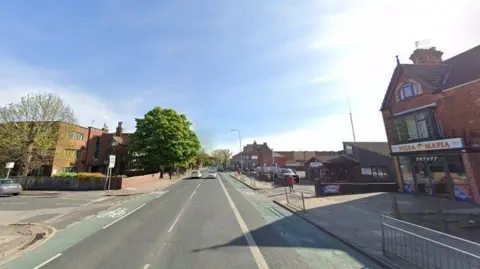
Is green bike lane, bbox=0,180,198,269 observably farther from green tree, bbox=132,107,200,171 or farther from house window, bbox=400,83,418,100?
green tree, bbox=132,107,200,171

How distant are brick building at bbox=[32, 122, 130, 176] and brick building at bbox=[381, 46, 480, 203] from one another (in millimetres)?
31272

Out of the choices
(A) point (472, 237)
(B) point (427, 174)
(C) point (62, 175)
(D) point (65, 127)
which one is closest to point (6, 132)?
(D) point (65, 127)

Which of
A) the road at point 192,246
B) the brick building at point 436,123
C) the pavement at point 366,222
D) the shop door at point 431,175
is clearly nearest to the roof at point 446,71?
the brick building at point 436,123

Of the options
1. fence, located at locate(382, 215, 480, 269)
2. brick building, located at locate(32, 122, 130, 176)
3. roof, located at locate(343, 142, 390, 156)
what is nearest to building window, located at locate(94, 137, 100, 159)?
brick building, located at locate(32, 122, 130, 176)

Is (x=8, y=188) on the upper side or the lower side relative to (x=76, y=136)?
lower

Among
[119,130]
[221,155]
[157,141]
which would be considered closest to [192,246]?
[157,141]

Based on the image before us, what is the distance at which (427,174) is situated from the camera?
20.1 m

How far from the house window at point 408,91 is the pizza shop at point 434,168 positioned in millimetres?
4385

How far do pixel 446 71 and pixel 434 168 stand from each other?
8.47m

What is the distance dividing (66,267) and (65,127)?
34.4 meters

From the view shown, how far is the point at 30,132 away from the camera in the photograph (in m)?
30.5

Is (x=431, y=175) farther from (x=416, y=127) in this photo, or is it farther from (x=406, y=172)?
(x=416, y=127)

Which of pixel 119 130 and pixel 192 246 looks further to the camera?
pixel 119 130

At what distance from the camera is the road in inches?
265
